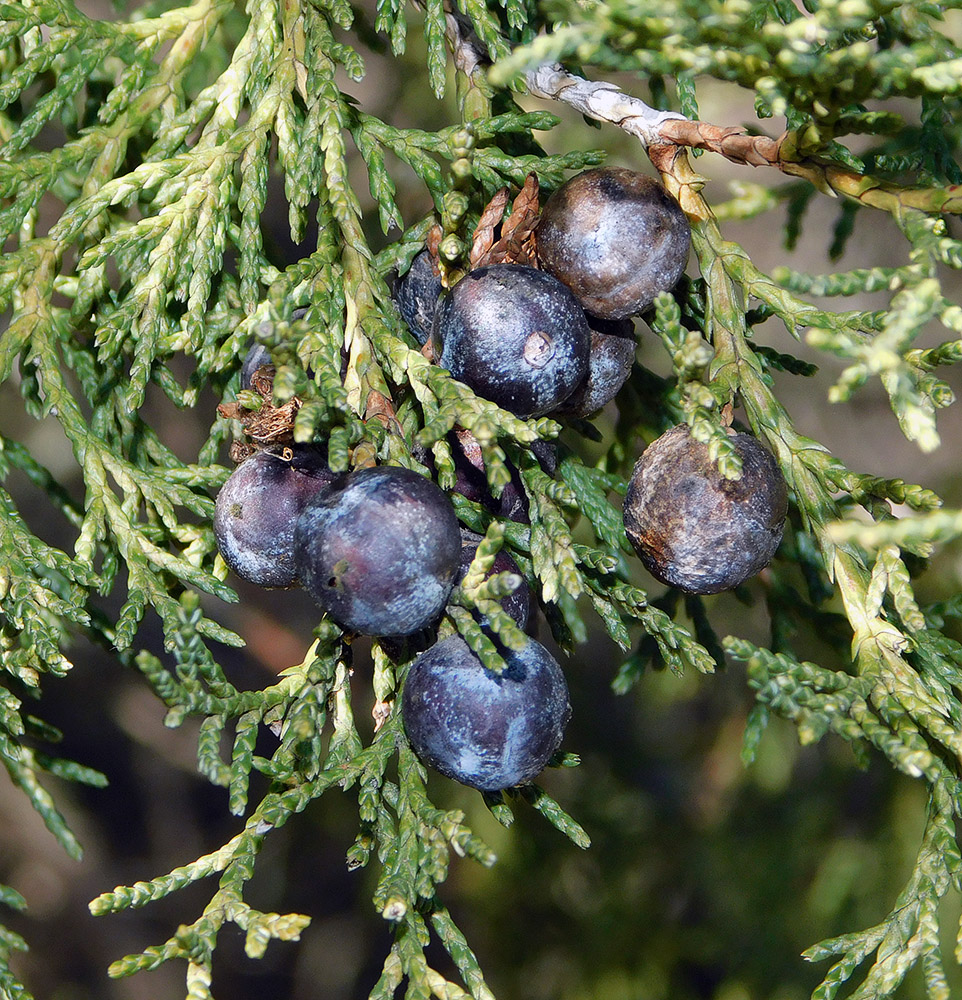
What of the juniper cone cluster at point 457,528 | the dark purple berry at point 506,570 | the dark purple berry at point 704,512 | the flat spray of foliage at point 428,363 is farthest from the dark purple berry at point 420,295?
the dark purple berry at point 704,512

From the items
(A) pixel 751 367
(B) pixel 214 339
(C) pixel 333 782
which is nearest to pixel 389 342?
(B) pixel 214 339

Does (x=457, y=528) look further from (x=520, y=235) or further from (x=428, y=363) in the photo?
(x=520, y=235)

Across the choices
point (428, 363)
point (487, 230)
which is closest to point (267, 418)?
point (428, 363)

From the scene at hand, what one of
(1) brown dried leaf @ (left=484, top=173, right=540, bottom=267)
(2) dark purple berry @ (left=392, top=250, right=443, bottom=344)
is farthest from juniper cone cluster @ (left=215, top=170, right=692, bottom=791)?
(2) dark purple berry @ (left=392, top=250, right=443, bottom=344)

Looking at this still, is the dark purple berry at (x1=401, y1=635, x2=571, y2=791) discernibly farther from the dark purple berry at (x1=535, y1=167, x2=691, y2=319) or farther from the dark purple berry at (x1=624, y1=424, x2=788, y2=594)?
the dark purple berry at (x1=535, y1=167, x2=691, y2=319)

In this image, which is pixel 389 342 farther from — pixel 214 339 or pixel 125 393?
pixel 125 393

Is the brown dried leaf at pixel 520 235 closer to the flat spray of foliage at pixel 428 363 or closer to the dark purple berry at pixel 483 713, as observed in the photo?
the flat spray of foliage at pixel 428 363
